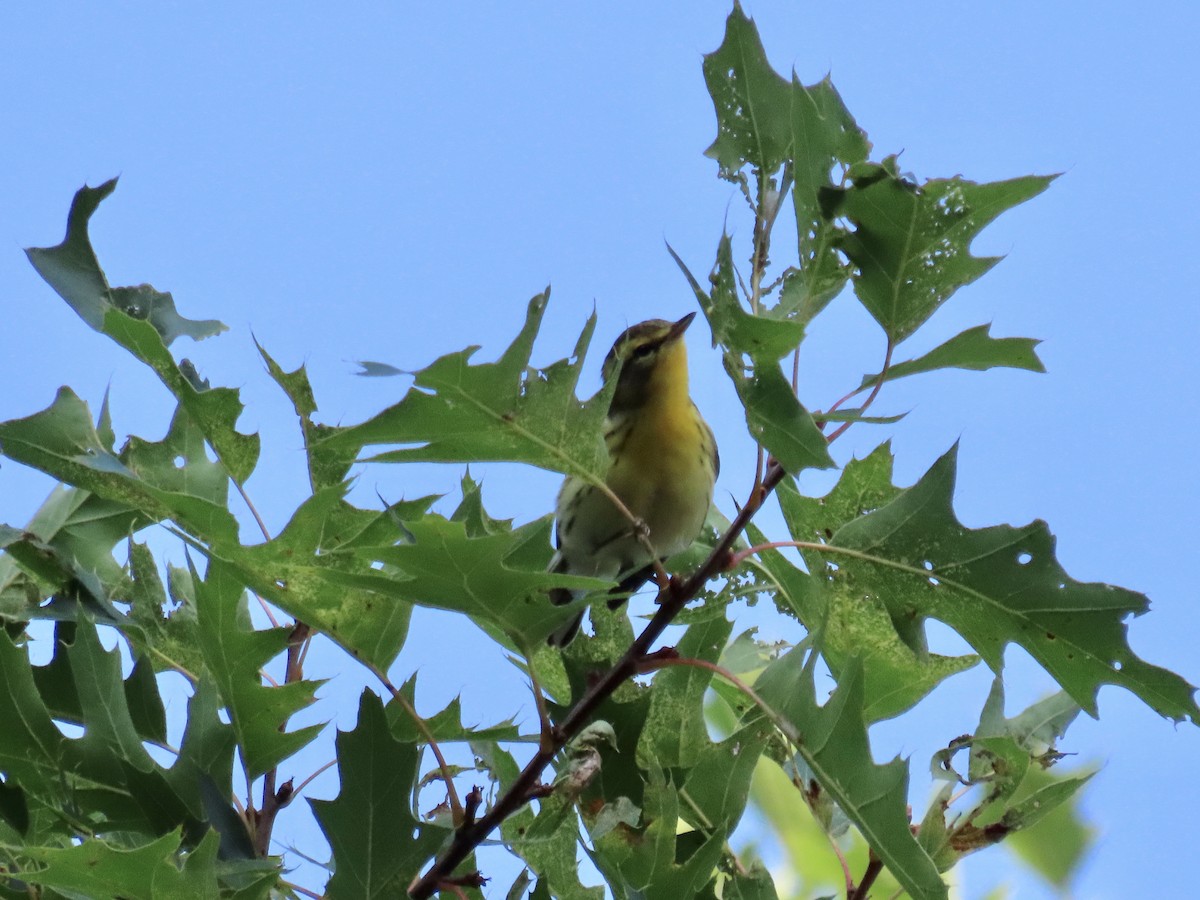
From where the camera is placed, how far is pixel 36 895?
2293mm

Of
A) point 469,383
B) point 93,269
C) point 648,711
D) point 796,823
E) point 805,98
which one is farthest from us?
point 796,823

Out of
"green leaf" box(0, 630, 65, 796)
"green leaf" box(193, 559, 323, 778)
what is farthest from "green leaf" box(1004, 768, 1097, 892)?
"green leaf" box(0, 630, 65, 796)

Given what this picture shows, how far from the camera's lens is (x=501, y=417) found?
2.23 meters

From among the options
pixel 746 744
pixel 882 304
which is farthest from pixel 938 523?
pixel 746 744

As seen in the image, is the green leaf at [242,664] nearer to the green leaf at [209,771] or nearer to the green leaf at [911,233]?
the green leaf at [209,771]

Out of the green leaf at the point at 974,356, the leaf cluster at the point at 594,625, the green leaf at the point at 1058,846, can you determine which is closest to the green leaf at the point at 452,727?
the leaf cluster at the point at 594,625

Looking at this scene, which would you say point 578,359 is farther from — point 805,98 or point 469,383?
point 805,98

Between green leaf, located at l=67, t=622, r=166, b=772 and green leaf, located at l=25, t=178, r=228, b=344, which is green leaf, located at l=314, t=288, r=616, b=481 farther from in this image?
green leaf, located at l=25, t=178, r=228, b=344

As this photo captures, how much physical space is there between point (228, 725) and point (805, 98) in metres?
1.52

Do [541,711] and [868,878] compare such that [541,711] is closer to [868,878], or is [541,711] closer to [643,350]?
[868,878]

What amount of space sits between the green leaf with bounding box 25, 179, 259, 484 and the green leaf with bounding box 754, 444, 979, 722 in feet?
3.47

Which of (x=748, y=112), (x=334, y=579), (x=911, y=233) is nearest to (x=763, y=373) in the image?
(x=911, y=233)

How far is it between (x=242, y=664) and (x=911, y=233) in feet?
4.58

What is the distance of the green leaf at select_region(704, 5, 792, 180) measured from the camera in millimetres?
2469
